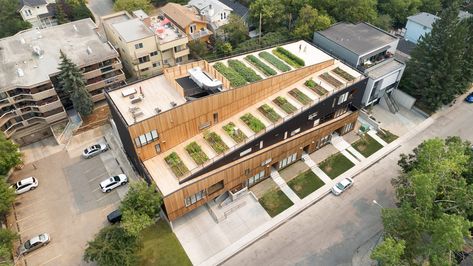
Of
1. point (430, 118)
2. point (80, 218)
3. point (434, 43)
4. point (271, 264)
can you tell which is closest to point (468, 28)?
point (434, 43)

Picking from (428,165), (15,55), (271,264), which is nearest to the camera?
(428,165)

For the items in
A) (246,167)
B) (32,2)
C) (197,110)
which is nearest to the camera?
(197,110)

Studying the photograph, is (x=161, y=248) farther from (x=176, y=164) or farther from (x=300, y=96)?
(x=300, y=96)

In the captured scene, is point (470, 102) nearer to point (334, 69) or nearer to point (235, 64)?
point (334, 69)

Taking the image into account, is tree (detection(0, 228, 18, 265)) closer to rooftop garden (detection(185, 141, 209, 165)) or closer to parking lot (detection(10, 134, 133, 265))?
parking lot (detection(10, 134, 133, 265))

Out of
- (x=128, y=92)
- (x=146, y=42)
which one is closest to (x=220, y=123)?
(x=128, y=92)

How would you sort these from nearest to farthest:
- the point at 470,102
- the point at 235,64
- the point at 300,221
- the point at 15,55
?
1. the point at 300,221
2. the point at 235,64
3. the point at 15,55
4. the point at 470,102
